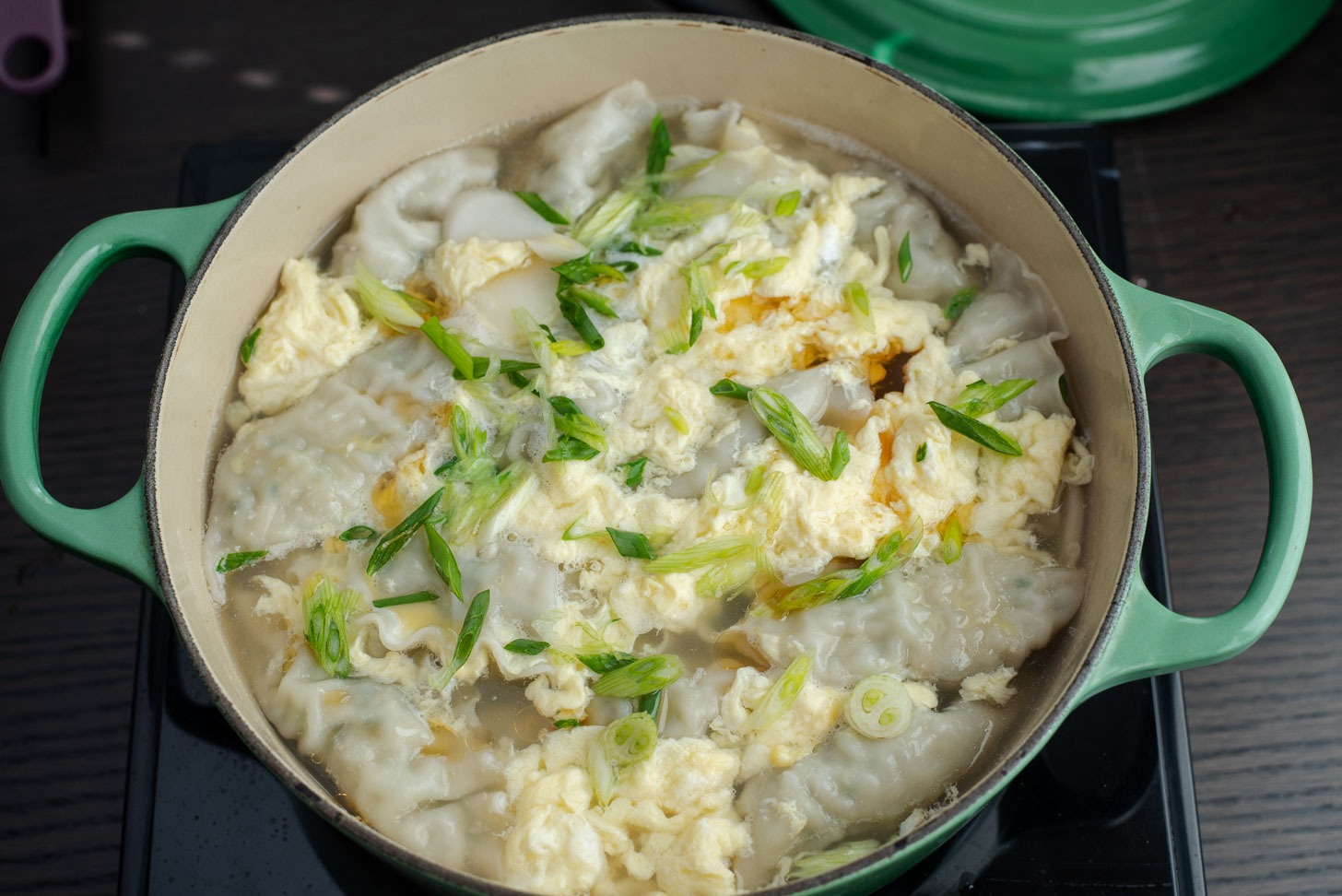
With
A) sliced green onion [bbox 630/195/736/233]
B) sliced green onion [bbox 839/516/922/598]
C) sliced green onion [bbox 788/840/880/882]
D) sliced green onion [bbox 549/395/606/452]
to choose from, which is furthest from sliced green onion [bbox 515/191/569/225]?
sliced green onion [bbox 788/840/880/882]

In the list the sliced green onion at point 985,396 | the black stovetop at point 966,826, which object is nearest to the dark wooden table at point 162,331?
the black stovetop at point 966,826

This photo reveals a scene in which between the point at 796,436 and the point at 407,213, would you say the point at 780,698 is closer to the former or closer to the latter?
the point at 796,436

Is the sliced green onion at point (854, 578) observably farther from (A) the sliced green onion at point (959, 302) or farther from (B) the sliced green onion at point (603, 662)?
(A) the sliced green onion at point (959, 302)

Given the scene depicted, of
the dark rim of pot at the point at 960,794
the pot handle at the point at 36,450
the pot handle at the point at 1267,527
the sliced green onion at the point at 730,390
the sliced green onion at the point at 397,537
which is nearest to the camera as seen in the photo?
the dark rim of pot at the point at 960,794

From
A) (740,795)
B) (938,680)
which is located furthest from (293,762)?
(938,680)

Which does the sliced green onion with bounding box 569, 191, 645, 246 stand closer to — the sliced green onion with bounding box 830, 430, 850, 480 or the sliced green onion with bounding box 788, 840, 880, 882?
the sliced green onion with bounding box 830, 430, 850, 480

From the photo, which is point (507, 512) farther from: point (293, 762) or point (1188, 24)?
point (1188, 24)

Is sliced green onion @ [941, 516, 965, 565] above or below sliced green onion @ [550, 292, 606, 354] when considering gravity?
below
